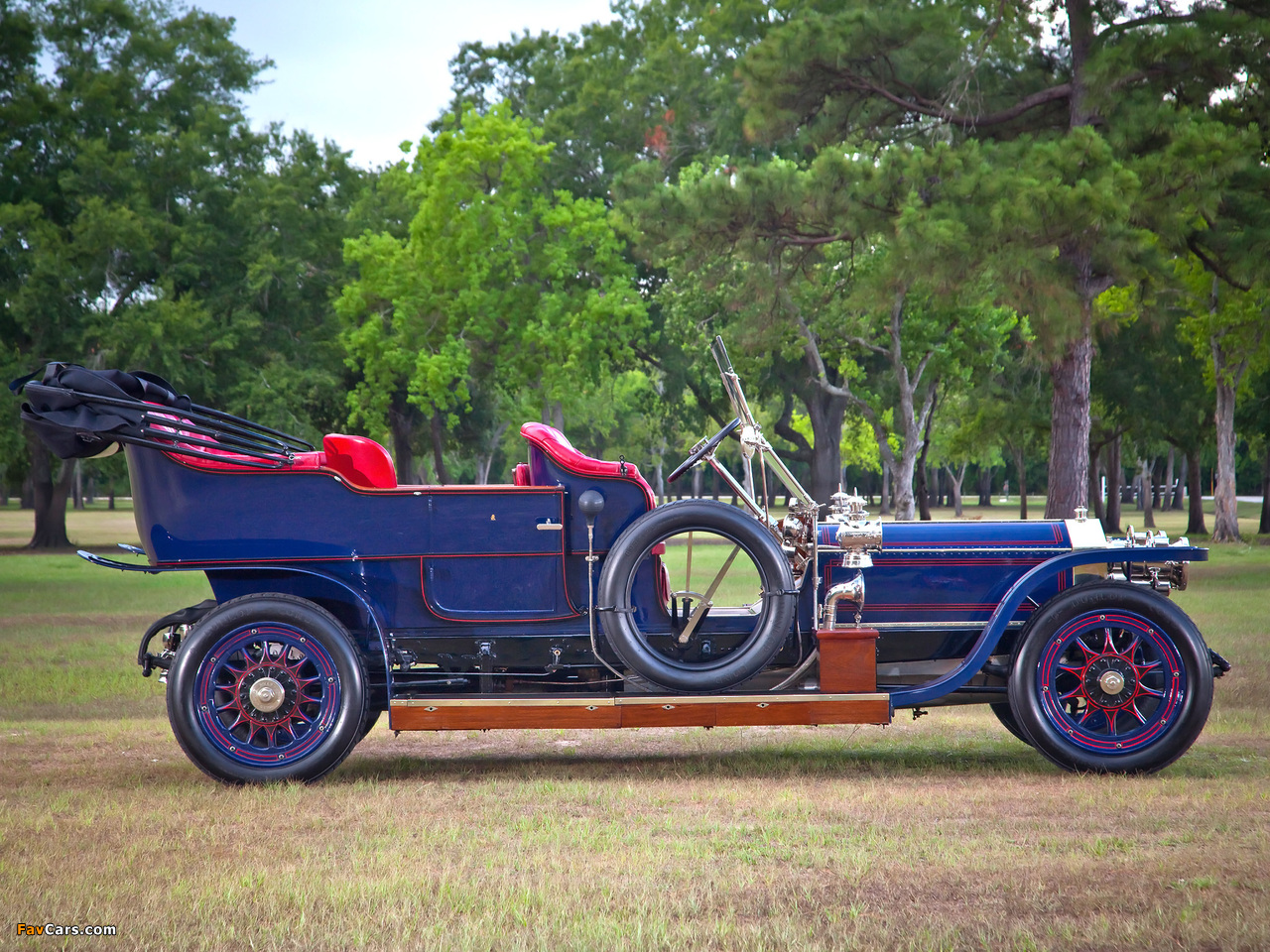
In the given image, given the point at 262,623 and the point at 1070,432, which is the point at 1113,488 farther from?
the point at 262,623

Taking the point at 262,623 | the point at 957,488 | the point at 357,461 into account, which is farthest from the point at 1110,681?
the point at 957,488

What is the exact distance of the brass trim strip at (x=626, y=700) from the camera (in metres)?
5.66

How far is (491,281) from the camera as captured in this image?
31.0 meters

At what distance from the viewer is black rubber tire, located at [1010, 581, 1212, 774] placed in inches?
223

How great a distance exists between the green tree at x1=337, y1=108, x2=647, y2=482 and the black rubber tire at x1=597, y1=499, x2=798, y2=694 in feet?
79.6

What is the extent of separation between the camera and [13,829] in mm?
4762

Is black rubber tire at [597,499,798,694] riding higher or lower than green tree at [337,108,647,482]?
lower

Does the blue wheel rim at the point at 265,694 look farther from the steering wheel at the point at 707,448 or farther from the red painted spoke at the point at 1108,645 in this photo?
the red painted spoke at the point at 1108,645

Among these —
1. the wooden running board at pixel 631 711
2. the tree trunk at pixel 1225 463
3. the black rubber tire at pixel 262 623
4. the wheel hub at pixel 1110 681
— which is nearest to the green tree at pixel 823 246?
the tree trunk at pixel 1225 463

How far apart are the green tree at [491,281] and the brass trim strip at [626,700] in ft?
79.9

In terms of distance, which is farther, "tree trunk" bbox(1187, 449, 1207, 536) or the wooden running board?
"tree trunk" bbox(1187, 449, 1207, 536)

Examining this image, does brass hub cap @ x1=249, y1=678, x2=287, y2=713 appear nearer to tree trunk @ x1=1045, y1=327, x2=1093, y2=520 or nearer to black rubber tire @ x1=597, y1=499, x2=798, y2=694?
black rubber tire @ x1=597, y1=499, x2=798, y2=694

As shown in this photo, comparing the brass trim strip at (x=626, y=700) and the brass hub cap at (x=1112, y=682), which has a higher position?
the brass hub cap at (x=1112, y=682)

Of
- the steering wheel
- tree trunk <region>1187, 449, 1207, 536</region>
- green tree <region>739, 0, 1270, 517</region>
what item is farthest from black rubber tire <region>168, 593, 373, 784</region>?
tree trunk <region>1187, 449, 1207, 536</region>
